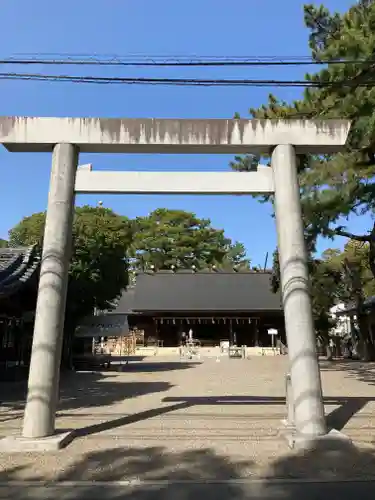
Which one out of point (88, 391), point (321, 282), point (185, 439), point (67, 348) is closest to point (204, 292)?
point (321, 282)

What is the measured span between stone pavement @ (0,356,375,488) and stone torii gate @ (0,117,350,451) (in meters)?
1.42

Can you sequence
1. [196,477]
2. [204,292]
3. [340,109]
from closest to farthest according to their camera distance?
[196,477]
[340,109]
[204,292]

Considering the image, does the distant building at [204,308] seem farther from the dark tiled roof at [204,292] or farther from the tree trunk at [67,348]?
the tree trunk at [67,348]

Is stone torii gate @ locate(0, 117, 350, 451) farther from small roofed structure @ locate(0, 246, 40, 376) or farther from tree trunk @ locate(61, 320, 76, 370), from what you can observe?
tree trunk @ locate(61, 320, 76, 370)

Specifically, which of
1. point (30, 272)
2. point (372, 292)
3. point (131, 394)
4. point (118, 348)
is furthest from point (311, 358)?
point (118, 348)

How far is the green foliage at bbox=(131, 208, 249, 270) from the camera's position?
48750 mm

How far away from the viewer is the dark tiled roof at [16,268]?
10227 millimetres

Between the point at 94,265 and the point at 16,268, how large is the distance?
23.0 feet

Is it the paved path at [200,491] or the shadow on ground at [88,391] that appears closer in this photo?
the paved path at [200,491]

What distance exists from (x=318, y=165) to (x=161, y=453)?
9427mm

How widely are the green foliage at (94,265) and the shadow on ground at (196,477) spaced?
42.0ft

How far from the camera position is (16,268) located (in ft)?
39.1

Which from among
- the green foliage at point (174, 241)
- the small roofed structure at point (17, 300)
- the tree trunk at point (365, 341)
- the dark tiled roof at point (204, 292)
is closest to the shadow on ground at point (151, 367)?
the small roofed structure at point (17, 300)

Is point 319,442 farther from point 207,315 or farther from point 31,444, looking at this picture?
point 207,315
